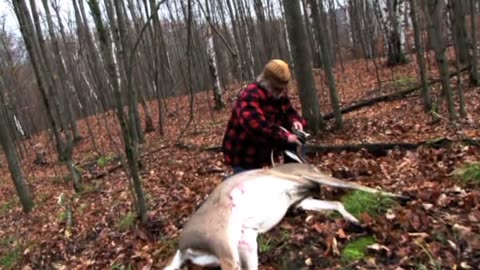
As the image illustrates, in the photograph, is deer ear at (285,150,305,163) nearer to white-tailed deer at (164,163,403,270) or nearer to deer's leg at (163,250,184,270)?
white-tailed deer at (164,163,403,270)

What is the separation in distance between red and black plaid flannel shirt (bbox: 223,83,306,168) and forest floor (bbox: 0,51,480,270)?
705 millimetres

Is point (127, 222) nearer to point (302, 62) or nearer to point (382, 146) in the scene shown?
point (382, 146)

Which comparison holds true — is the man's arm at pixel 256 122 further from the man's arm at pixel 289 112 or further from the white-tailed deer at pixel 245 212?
the man's arm at pixel 289 112

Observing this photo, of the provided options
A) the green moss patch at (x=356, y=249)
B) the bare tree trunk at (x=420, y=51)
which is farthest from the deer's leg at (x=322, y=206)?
the bare tree trunk at (x=420, y=51)

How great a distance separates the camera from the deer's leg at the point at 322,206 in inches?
165

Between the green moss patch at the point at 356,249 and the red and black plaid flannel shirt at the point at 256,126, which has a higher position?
the red and black plaid flannel shirt at the point at 256,126

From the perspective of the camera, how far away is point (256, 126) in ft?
15.3

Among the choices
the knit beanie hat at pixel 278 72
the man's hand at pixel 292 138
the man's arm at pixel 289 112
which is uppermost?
the knit beanie hat at pixel 278 72

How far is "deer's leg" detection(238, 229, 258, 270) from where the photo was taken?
140 inches

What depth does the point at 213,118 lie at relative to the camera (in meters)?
16.0

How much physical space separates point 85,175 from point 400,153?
7801 millimetres

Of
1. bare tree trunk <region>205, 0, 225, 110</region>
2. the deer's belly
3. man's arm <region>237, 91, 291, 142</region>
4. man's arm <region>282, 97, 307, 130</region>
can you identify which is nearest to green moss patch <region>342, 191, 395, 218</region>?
the deer's belly

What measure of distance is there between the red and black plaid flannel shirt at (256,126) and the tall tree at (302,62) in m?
2.82

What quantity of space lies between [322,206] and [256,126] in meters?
0.92
